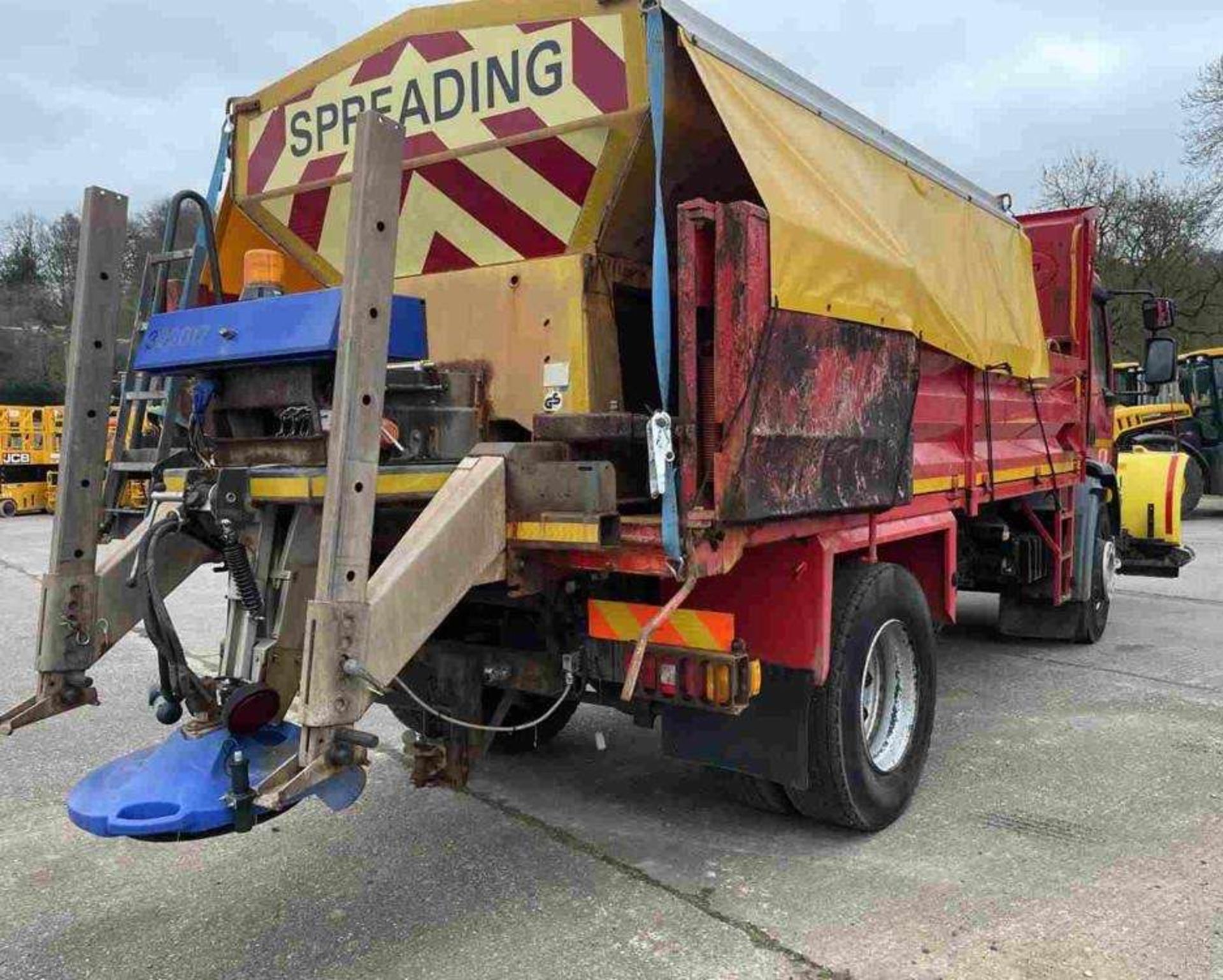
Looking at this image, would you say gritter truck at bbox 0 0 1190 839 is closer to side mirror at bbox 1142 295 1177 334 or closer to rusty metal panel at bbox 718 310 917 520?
rusty metal panel at bbox 718 310 917 520

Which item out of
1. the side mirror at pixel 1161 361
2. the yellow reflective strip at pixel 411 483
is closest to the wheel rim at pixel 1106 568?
the side mirror at pixel 1161 361

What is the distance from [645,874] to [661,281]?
2.01m

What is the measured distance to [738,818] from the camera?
4039 millimetres

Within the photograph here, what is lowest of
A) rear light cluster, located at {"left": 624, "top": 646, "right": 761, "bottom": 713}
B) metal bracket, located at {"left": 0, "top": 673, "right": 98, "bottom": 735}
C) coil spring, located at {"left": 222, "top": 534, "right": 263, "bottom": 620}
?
metal bracket, located at {"left": 0, "top": 673, "right": 98, "bottom": 735}

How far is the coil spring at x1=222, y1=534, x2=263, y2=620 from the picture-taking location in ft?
9.93

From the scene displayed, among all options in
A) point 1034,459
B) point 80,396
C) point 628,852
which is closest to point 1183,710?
point 1034,459

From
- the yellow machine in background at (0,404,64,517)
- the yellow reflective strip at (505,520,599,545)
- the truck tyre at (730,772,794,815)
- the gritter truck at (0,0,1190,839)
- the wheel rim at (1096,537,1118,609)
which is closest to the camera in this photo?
the gritter truck at (0,0,1190,839)

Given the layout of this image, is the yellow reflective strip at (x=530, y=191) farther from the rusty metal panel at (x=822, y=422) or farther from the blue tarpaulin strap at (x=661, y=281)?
the rusty metal panel at (x=822, y=422)

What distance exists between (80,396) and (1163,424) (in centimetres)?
1771

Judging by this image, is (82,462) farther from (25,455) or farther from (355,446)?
(25,455)

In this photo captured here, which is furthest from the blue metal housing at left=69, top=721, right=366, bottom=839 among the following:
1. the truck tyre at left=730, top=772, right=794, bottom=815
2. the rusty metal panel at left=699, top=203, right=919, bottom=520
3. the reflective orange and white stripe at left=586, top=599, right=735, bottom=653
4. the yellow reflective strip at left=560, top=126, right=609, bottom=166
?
the yellow reflective strip at left=560, top=126, right=609, bottom=166

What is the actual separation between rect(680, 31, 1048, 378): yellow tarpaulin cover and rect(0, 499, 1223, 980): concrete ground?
190cm

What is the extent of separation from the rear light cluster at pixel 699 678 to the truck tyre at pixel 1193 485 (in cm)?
1569

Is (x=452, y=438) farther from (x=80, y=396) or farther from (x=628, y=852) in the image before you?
(x=628, y=852)
